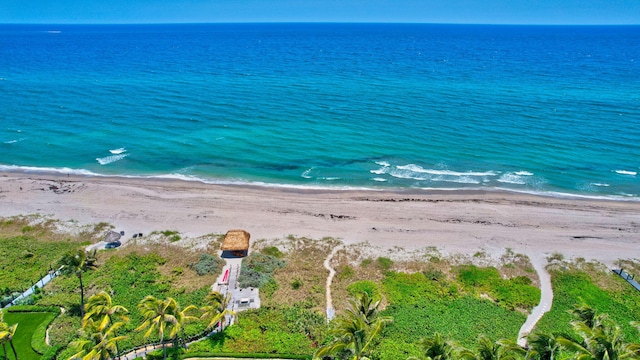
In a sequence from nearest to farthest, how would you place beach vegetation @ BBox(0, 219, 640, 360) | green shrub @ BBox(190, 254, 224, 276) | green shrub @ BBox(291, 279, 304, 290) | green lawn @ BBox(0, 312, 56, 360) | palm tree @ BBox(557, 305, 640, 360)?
palm tree @ BBox(557, 305, 640, 360), green lawn @ BBox(0, 312, 56, 360), beach vegetation @ BBox(0, 219, 640, 360), green shrub @ BBox(291, 279, 304, 290), green shrub @ BBox(190, 254, 224, 276)

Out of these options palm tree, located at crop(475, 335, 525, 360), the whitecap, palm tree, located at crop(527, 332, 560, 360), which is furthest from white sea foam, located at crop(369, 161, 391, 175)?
palm tree, located at crop(527, 332, 560, 360)

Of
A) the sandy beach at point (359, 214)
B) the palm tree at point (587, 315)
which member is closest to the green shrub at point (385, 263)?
the sandy beach at point (359, 214)

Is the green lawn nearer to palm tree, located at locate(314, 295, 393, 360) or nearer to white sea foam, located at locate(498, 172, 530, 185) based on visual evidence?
palm tree, located at locate(314, 295, 393, 360)

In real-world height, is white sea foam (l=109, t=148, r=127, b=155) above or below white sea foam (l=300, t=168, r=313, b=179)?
above

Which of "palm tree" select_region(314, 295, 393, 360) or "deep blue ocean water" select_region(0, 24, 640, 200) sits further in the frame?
"deep blue ocean water" select_region(0, 24, 640, 200)

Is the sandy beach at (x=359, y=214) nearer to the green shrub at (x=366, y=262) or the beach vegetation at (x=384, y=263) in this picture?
the beach vegetation at (x=384, y=263)
